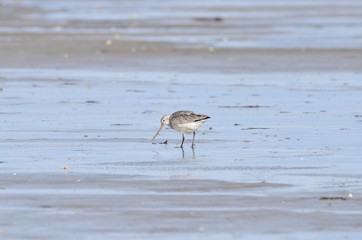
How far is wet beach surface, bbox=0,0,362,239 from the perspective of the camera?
10289 millimetres

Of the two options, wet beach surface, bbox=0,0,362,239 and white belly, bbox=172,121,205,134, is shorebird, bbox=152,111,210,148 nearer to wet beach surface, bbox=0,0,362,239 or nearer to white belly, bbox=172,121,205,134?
white belly, bbox=172,121,205,134

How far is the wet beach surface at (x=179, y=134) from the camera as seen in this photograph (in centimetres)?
1029

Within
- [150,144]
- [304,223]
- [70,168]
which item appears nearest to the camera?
[304,223]

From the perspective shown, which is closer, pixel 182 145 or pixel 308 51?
pixel 182 145

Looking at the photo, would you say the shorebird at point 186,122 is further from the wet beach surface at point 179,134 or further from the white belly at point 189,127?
the wet beach surface at point 179,134

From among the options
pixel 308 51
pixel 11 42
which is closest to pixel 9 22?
pixel 11 42

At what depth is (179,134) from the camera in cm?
1669

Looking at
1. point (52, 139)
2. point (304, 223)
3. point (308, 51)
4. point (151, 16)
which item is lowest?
point (304, 223)

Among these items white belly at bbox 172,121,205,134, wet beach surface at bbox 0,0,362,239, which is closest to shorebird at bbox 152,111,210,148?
white belly at bbox 172,121,205,134

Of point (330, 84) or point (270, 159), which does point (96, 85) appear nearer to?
point (330, 84)

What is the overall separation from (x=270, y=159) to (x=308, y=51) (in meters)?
15.1

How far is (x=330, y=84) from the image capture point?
22078 millimetres

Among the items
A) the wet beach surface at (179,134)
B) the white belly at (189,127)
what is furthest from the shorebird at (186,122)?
the wet beach surface at (179,134)

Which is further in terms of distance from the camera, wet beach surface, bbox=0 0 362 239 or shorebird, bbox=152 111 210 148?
shorebird, bbox=152 111 210 148
